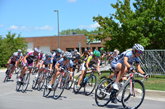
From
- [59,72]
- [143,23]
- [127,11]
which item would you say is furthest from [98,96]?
[127,11]

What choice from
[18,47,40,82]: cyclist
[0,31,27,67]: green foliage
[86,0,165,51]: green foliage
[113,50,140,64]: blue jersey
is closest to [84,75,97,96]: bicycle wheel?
[113,50,140,64]: blue jersey

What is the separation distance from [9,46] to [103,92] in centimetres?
2988

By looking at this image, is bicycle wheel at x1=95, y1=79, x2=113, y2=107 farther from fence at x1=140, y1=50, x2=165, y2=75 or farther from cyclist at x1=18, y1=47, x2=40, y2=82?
fence at x1=140, y1=50, x2=165, y2=75

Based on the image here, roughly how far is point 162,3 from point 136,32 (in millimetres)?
2877

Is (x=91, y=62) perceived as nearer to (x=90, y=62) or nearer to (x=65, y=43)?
(x=90, y=62)

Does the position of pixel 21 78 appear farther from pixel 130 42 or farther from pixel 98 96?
pixel 130 42

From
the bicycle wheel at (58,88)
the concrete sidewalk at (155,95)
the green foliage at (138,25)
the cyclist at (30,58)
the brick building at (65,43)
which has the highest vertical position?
the brick building at (65,43)

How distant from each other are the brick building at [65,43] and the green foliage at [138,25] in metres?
35.5

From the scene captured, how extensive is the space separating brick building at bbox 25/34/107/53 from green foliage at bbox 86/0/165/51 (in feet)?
116

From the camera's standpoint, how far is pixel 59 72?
9.27 m

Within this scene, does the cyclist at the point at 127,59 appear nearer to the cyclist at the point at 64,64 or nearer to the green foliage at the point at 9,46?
the cyclist at the point at 64,64

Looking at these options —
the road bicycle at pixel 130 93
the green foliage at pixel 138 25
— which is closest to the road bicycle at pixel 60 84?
the road bicycle at pixel 130 93

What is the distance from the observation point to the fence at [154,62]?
1475 cm

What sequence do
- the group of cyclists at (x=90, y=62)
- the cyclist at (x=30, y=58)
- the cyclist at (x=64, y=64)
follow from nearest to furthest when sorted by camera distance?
the group of cyclists at (x=90, y=62) → the cyclist at (x=64, y=64) → the cyclist at (x=30, y=58)
